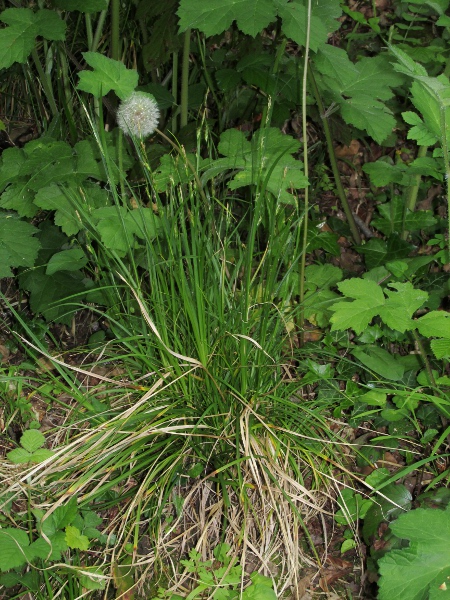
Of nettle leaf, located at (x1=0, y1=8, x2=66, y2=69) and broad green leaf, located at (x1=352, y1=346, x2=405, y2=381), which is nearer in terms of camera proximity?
nettle leaf, located at (x1=0, y1=8, x2=66, y2=69)

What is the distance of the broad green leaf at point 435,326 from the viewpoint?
159cm

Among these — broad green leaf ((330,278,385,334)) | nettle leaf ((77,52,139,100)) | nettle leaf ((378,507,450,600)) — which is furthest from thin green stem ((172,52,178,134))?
nettle leaf ((378,507,450,600))

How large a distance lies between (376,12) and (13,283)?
2.05m

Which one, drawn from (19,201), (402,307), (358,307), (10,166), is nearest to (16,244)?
(19,201)

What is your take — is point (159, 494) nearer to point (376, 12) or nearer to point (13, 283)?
point (13, 283)

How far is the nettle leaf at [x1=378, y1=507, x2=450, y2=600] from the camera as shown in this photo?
51.6 inches

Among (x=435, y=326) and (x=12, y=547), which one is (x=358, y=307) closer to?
(x=435, y=326)

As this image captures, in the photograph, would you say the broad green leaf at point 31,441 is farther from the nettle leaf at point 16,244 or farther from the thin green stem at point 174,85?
the thin green stem at point 174,85

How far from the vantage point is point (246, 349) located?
5.60ft

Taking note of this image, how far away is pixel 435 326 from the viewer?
1603 mm

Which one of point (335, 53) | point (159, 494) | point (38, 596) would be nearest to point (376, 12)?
point (335, 53)

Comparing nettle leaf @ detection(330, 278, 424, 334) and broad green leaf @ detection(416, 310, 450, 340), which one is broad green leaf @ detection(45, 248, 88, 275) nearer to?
nettle leaf @ detection(330, 278, 424, 334)

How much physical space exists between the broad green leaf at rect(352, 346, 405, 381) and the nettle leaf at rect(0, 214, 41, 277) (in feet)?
3.17

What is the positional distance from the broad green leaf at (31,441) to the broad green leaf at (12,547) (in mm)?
207
